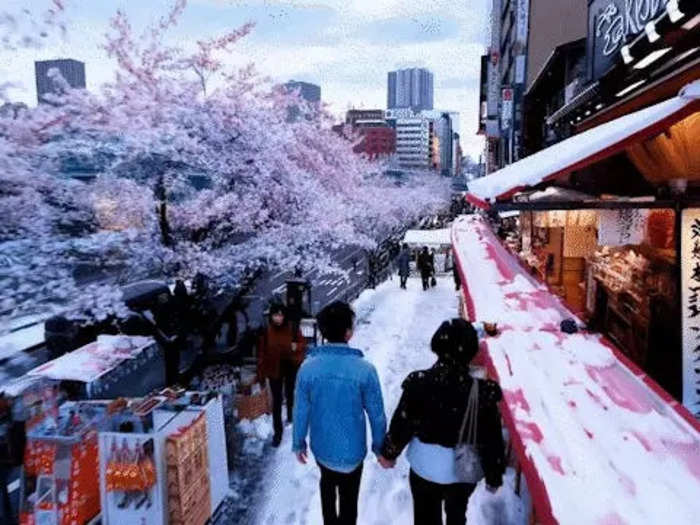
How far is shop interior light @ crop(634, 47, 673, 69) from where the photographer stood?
5121mm

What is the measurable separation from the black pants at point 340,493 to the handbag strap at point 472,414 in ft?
3.41

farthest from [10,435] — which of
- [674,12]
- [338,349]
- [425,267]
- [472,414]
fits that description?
[425,267]

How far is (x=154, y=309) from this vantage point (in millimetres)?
12375

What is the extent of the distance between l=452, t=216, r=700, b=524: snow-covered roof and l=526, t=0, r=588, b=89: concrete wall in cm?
1326

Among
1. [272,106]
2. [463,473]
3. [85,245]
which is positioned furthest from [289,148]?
[463,473]

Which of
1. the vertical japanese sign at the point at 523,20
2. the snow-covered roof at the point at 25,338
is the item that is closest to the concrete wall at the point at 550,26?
the vertical japanese sign at the point at 523,20

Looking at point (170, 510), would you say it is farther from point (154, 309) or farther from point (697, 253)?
point (154, 309)

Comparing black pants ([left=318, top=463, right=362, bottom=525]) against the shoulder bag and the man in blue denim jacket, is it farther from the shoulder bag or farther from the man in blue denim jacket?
the shoulder bag

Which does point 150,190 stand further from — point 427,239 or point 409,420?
point 427,239

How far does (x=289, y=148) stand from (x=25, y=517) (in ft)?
38.6

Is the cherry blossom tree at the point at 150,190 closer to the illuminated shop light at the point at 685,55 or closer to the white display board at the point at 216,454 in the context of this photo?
the white display board at the point at 216,454

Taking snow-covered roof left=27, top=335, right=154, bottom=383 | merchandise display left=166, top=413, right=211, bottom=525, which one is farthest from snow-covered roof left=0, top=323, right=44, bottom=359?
merchandise display left=166, top=413, right=211, bottom=525

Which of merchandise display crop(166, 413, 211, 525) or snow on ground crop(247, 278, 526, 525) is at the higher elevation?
merchandise display crop(166, 413, 211, 525)

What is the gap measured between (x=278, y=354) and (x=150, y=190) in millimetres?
5745
